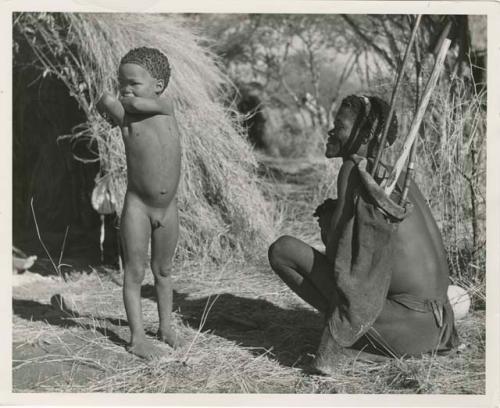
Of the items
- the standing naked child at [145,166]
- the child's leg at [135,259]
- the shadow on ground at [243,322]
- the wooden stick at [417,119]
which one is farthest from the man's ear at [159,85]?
the shadow on ground at [243,322]

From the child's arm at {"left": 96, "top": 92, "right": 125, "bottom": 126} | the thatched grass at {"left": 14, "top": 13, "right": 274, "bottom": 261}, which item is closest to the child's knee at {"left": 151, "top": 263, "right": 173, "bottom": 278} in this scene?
the child's arm at {"left": 96, "top": 92, "right": 125, "bottom": 126}

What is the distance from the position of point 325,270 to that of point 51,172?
3508 millimetres

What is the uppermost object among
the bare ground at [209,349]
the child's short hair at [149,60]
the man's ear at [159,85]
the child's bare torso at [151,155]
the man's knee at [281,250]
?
the child's short hair at [149,60]

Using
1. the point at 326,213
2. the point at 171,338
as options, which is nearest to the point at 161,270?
the point at 171,338

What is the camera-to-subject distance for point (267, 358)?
11.0 ft

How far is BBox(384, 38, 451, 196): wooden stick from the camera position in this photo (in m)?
2.78

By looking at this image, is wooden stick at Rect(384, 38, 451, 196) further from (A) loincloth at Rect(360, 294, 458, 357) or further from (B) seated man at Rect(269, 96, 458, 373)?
(A) loincloth at Rect(360, 294, 458, 357)

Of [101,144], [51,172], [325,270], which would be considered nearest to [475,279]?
[325,270]

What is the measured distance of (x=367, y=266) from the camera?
2.93m

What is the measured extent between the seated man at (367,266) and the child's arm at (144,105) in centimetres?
76

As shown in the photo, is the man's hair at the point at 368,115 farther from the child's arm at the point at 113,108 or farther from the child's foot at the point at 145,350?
the child's foot at the point at 145,350

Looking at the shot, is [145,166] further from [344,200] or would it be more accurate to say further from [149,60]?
[344,200]

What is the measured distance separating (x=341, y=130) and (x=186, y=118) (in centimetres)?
212

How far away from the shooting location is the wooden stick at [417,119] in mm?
2781
